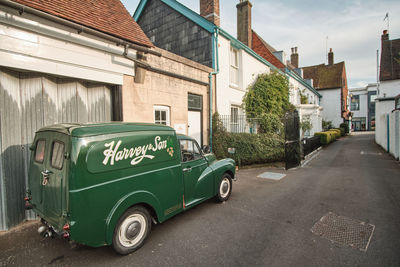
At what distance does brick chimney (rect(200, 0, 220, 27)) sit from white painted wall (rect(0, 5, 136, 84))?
239 inches

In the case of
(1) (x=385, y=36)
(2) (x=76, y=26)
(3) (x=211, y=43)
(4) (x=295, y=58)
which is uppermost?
(1) (x=385, y=36)

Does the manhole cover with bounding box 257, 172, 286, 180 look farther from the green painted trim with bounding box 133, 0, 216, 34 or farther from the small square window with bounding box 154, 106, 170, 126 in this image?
the green painted trim with bounding box 133, 0, 216, 34

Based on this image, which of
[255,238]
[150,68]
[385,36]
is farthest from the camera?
[385,36]

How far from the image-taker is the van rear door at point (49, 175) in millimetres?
2793

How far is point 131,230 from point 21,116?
11.6ft

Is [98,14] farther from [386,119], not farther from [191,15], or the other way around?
[386,119]

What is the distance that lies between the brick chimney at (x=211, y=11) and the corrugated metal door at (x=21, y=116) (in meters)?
7.70

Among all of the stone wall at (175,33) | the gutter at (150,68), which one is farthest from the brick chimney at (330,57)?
the gutter at (150,68)

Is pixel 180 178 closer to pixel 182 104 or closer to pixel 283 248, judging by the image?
pixel 283 248

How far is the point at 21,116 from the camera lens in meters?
4.31

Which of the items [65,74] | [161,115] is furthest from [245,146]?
[65,74]

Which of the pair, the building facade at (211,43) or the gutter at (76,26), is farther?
the building facade at (211,43)

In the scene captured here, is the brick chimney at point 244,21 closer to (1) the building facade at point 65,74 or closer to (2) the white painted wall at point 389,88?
(1) the building facade at point 65,74

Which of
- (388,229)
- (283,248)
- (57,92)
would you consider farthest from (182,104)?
(388,229)
